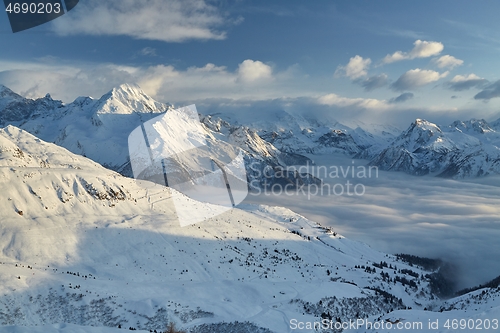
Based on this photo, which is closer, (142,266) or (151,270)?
(151,270)

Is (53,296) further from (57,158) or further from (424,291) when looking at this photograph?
(424,291)

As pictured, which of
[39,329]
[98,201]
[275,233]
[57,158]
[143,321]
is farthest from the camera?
[275,233]

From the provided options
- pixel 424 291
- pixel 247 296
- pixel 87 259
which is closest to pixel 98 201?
pixel 87 259

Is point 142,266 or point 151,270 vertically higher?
point 142,266

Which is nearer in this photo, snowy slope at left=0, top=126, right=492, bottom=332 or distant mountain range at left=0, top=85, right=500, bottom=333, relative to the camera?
distant mountain range at left=0, top=85, right=500, bottom=333

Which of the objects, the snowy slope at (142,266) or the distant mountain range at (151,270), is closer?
the distant mountain range at (151,270)

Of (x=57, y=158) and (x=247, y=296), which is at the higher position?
(x=57, y=158)

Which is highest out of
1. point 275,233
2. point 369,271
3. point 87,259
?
point 87,259

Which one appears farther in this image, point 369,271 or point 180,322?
point 369,271
